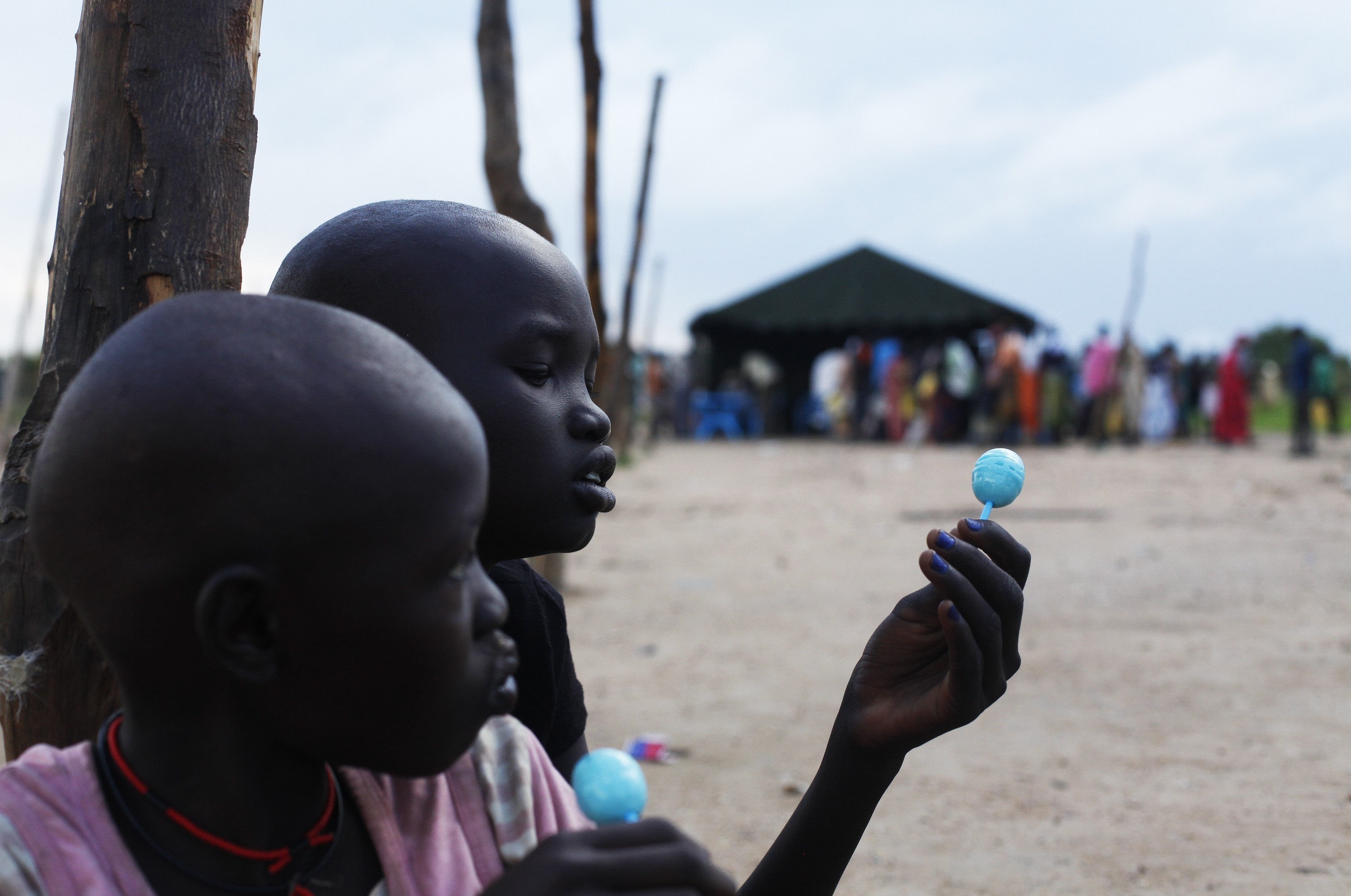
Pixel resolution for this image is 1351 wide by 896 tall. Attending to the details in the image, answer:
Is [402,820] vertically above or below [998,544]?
below

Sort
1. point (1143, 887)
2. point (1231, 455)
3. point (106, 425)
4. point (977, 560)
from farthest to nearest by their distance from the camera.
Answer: point (1231, 455), point (1143, 887), point (977, 560), point (106, 425)

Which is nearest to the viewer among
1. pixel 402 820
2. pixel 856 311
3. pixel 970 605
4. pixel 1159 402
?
pixel 402 820

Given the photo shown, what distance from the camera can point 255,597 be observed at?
94cm

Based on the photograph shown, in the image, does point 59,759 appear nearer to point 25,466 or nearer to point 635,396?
point 25,466

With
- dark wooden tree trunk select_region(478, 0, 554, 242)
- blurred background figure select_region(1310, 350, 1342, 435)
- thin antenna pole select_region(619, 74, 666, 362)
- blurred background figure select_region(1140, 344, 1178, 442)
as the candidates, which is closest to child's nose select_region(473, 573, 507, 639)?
dark wooden tree trunk select_region(478, 0, 554, 242)

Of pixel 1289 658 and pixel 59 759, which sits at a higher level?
pixel 59 759

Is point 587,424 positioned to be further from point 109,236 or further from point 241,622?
point 109,236

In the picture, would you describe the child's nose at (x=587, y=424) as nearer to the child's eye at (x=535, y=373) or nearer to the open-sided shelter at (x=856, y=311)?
the child's eye at (x=535, y=373)

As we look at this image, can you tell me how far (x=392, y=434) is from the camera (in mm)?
937

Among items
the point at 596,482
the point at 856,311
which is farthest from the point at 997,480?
the point at 856,311

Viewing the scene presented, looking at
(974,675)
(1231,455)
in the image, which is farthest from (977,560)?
(1231,455)

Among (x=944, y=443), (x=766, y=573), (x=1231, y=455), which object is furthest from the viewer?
(x=944, y=443)

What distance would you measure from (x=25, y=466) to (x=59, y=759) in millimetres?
850

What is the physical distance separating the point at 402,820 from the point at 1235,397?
17844 mm
